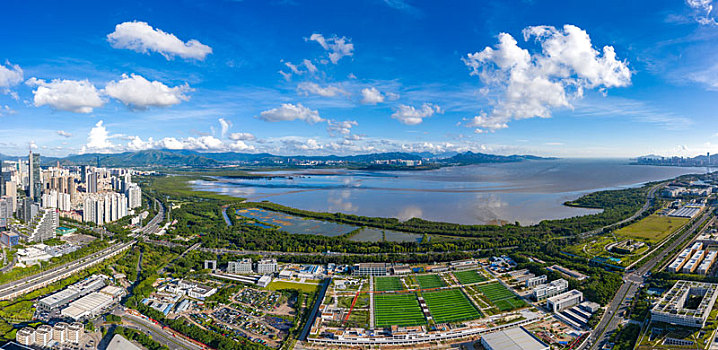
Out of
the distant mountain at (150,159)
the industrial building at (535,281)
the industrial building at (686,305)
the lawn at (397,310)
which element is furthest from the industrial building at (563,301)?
the distant mountain at (150,159)

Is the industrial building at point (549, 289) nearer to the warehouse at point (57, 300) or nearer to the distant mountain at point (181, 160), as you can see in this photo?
the warehouse at point (57, 300)

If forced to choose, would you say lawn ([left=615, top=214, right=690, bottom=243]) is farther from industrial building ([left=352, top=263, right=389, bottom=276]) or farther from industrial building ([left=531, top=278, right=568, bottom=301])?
industrial building ([left=352, top=263, right=389, bottom=276])

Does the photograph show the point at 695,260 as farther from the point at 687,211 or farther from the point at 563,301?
the point at 687,211

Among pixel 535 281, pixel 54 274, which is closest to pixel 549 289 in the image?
pixel 535 281

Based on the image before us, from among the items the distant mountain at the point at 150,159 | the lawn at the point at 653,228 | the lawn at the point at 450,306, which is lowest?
the lawn at the point at 450,306

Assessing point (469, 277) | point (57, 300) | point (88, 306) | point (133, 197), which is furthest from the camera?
point (133, 197)

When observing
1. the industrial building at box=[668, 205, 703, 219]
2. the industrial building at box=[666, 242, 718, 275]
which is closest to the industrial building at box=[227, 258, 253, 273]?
the industrial building at box=[666, 242, 718, 275]
